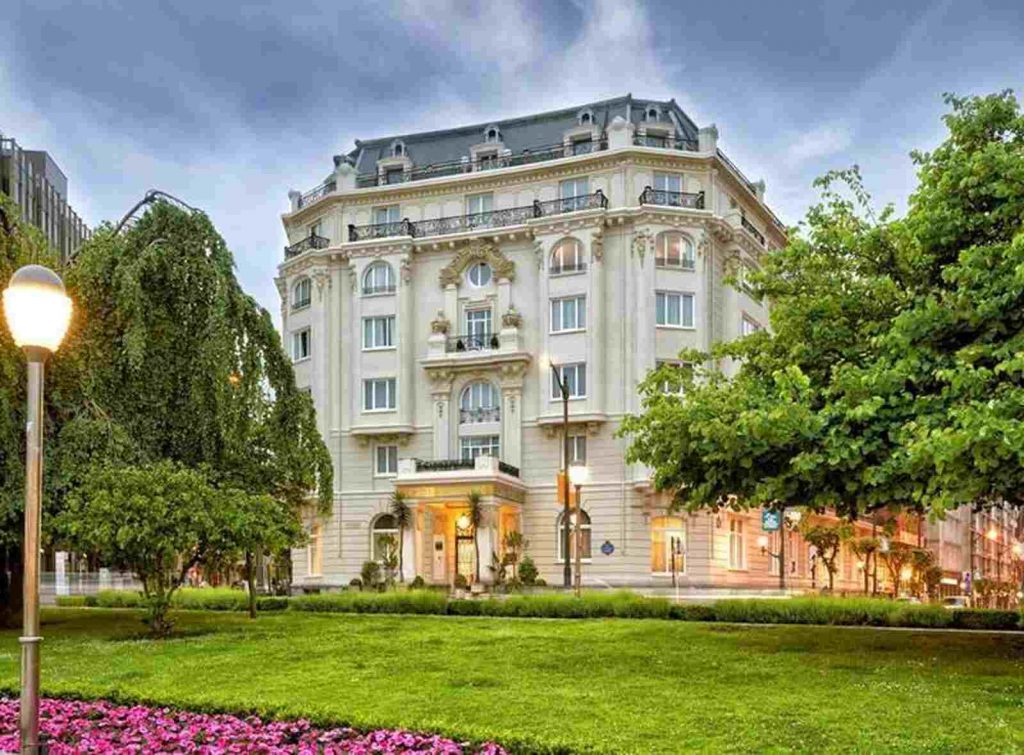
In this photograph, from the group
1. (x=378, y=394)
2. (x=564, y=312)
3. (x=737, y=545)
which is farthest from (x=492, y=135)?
(x=737, y=545)

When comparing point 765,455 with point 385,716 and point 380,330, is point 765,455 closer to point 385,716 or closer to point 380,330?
point 385,716

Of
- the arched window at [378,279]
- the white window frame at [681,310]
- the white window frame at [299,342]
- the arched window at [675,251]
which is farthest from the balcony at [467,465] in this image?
the arched window at [675,251]

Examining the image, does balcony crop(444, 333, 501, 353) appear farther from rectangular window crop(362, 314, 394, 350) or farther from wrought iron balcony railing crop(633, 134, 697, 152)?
wrought iron balcony railing crop(633, 134, 697, 152)

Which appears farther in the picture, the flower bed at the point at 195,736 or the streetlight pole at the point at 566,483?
the streetlight pole at the point at 566,483

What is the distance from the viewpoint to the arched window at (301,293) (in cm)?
5325

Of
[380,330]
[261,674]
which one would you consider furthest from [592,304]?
[261,674]

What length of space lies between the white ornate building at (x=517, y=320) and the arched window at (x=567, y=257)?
2.7 inches

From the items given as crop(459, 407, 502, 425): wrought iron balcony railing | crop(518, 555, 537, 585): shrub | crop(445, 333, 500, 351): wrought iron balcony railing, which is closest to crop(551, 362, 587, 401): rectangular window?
crop(459, 407, 502, 425): wrought iron balcony railing

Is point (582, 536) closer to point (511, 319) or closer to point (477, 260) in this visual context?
point (511, 319)

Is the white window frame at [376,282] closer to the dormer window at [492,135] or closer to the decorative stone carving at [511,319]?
the decorative stone carving at [511,319]

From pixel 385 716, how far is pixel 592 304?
37.5 metres

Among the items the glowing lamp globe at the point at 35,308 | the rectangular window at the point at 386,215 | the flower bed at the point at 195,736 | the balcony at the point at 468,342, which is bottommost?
the flower bed at the point at 195,736

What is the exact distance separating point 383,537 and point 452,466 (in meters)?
5.54

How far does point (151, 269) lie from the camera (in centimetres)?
2169
